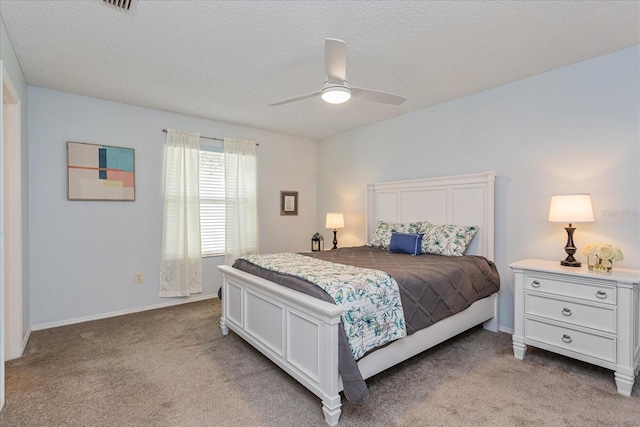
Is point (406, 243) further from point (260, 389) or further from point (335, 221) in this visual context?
point (260, 389)

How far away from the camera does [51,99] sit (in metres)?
3.40

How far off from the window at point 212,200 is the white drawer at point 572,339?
380cm

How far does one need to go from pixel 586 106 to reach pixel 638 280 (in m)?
1.54

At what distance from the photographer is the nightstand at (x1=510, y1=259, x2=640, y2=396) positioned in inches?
84.9

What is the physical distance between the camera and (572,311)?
2.39m

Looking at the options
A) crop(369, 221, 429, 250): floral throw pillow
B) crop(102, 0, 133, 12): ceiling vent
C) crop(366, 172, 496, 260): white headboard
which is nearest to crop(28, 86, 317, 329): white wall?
crop(102, 0, 133, 12): ceiling vent

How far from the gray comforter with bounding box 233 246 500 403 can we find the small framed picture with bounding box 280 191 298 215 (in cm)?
207

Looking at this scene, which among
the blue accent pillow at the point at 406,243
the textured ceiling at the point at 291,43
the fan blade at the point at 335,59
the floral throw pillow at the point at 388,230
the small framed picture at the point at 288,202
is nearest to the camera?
the fan blade at the point at 335,59

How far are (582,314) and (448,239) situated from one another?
1268 mm

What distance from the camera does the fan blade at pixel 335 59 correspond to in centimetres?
194

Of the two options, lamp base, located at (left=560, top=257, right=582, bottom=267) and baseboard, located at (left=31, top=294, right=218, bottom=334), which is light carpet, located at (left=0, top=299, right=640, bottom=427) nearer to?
baseboard, located at (left=31, top=294, right=218, bottom=334)

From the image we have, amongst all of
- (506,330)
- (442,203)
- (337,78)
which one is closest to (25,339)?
(337,78)

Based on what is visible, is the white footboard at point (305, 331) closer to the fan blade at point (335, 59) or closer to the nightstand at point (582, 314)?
the nightstand at point (582, 314)

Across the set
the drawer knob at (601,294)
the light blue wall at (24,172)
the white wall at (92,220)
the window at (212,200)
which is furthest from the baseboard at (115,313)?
the drawer knob at (601,294)
